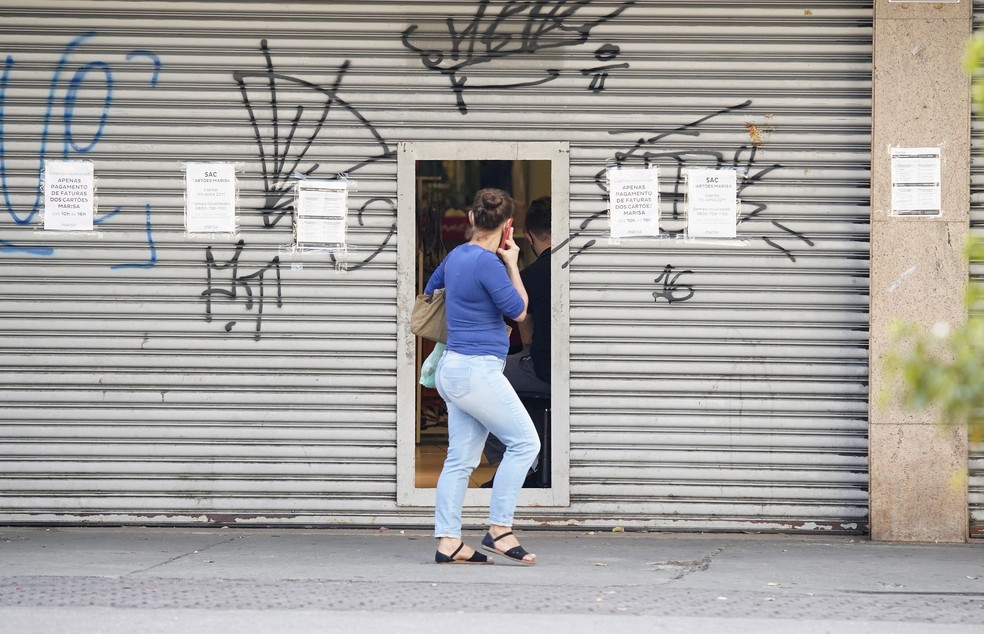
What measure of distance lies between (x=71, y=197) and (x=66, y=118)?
465 mm

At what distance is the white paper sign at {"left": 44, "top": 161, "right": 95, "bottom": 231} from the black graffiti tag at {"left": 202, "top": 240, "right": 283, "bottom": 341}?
2.42 feet

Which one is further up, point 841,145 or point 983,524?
point 841,145

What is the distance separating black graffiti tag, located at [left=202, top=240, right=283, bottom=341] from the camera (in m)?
7.38

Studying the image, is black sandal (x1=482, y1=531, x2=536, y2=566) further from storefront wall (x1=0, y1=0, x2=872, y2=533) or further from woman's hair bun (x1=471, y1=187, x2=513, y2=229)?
woman's hair bun (x1=471, y1=187, x2=513, y2=229)

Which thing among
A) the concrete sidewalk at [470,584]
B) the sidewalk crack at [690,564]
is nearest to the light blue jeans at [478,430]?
the concrete sidewalk at [470,584]

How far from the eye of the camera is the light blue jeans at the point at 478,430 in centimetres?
618

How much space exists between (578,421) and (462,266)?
1524 mm

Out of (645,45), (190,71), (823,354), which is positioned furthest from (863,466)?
(190,71)

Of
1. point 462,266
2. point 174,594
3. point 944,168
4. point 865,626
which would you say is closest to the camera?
point 865,626

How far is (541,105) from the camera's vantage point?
733 cm

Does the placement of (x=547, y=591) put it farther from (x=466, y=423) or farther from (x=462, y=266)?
(x=462, y=266)

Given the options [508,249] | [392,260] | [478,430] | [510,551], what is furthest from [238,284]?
[510,551]

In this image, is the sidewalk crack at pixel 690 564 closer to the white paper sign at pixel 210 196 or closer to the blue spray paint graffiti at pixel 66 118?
the white paper sign at pixel 210 196

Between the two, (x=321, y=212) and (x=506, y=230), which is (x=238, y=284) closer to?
(x=321, y=212)
